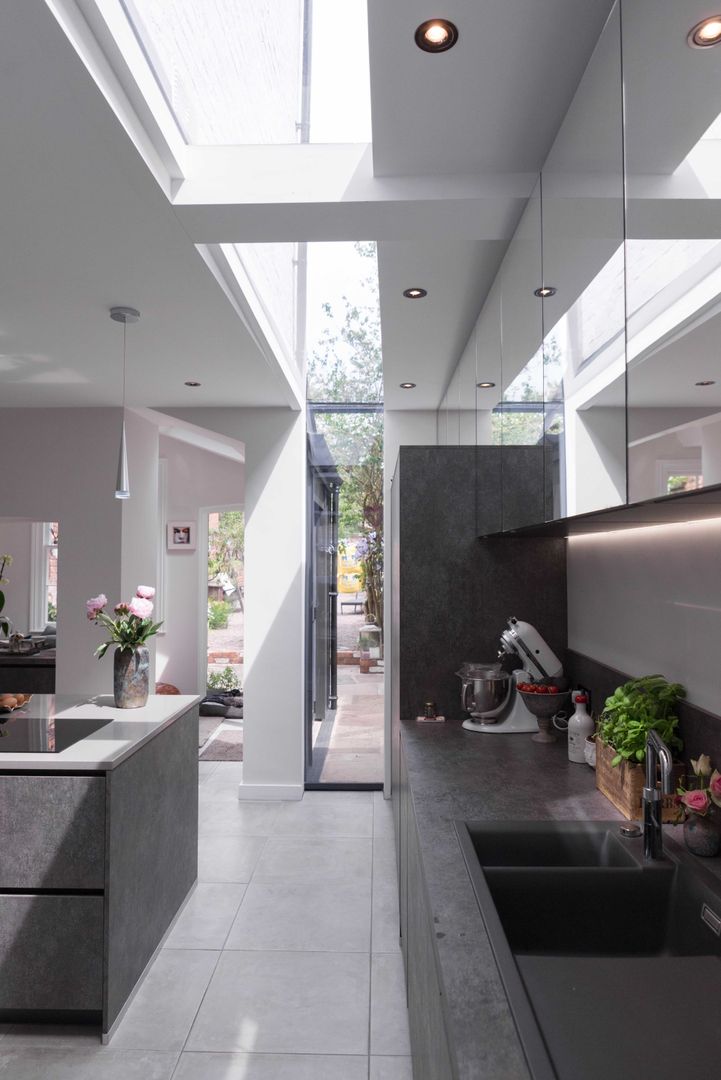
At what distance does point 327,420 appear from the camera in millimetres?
5105

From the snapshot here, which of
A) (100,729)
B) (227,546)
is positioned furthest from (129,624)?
(227,546)

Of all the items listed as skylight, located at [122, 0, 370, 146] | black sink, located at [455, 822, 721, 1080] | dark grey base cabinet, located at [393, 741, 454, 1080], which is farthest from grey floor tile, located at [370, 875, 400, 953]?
skylight, located at [122, 0, 370, 146]

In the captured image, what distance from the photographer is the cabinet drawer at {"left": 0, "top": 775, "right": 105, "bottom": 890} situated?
2406 mm

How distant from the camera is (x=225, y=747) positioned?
6191 millimetres

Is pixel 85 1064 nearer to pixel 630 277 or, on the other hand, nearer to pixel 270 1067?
pixel 270 1067

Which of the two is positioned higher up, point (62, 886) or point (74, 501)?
point (74, 501)

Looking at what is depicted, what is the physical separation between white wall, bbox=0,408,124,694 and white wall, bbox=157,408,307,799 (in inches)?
25.4

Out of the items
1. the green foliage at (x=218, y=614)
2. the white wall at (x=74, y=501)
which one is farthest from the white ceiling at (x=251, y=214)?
the green foliage at (x=218, y=614)

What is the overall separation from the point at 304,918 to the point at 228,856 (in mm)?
793

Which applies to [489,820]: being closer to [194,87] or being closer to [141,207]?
[141,207]

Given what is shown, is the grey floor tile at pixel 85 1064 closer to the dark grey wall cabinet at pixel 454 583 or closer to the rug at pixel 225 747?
the dark grey wall cabinet at pixel 454 583

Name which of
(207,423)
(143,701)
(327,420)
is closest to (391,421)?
(327,420)

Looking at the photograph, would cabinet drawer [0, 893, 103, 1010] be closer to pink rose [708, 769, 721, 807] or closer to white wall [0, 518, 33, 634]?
pink rose [708, 769, 721, 807]

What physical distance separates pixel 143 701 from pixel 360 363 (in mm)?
2637
